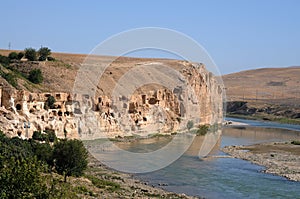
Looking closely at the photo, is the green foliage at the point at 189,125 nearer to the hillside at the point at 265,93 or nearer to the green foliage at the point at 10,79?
the green foliage at the point at 10,79

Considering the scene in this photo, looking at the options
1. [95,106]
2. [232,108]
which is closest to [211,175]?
[95,106]

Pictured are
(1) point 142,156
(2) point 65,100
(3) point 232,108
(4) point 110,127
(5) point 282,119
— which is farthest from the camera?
(3) point 232,108

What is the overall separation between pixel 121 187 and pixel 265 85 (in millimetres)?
150967

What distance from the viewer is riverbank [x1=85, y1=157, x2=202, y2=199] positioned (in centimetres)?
2084

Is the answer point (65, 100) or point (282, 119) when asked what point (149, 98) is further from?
point (282, 119)

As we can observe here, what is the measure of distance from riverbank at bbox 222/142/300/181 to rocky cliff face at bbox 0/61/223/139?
1138 cm

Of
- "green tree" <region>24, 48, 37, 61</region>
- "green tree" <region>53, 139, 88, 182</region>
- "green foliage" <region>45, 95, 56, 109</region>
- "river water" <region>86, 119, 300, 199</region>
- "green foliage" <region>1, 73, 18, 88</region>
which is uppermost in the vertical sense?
"green tree" <region>24, 48, 37, 61</region>

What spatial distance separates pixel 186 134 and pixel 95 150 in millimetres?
19294

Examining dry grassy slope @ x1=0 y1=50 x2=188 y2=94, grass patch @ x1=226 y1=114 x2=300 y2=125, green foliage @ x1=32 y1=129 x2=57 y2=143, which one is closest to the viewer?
green foliage @ x1=32 y1=129 x2=57 y2=143

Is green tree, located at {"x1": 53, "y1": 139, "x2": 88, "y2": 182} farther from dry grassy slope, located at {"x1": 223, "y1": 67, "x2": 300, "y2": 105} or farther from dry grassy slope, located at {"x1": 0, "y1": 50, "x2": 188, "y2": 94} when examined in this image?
dry grassy slope, located at {"x1": 223, "y1": 67, "x2": 300, "y2": 105}

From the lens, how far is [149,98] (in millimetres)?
53969

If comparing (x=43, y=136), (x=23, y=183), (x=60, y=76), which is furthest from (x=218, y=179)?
(x=60, y=76)

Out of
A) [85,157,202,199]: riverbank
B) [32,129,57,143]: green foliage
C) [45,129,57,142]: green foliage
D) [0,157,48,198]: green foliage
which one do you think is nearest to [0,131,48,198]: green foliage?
[0,157,48,198]: green foliage

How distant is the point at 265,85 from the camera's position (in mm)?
166375
